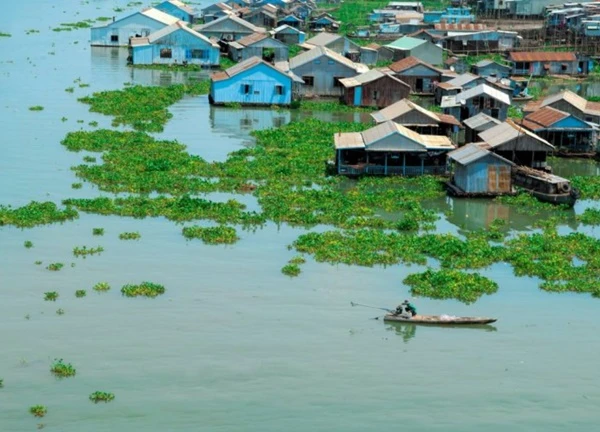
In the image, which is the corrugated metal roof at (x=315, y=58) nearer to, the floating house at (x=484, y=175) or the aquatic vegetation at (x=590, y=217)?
the floating house at (x=484, y=175)

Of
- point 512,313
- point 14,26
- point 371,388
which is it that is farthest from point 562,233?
point 14,26

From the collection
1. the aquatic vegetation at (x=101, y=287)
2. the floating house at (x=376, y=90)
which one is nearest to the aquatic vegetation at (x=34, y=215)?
the aquatic vegetation at (x=101, y=287)

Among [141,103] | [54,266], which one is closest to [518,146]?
[54,266]

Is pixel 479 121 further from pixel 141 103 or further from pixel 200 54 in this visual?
pixel 200 54

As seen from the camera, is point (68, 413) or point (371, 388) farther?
point (371, 388)

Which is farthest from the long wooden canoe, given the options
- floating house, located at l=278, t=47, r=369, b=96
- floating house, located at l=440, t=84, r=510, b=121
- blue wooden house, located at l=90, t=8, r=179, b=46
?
blue wooden house, located at l=90, t=8, r=179, b=46

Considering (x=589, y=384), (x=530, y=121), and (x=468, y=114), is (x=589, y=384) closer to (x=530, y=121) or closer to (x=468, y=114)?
(x=530, y=121)
